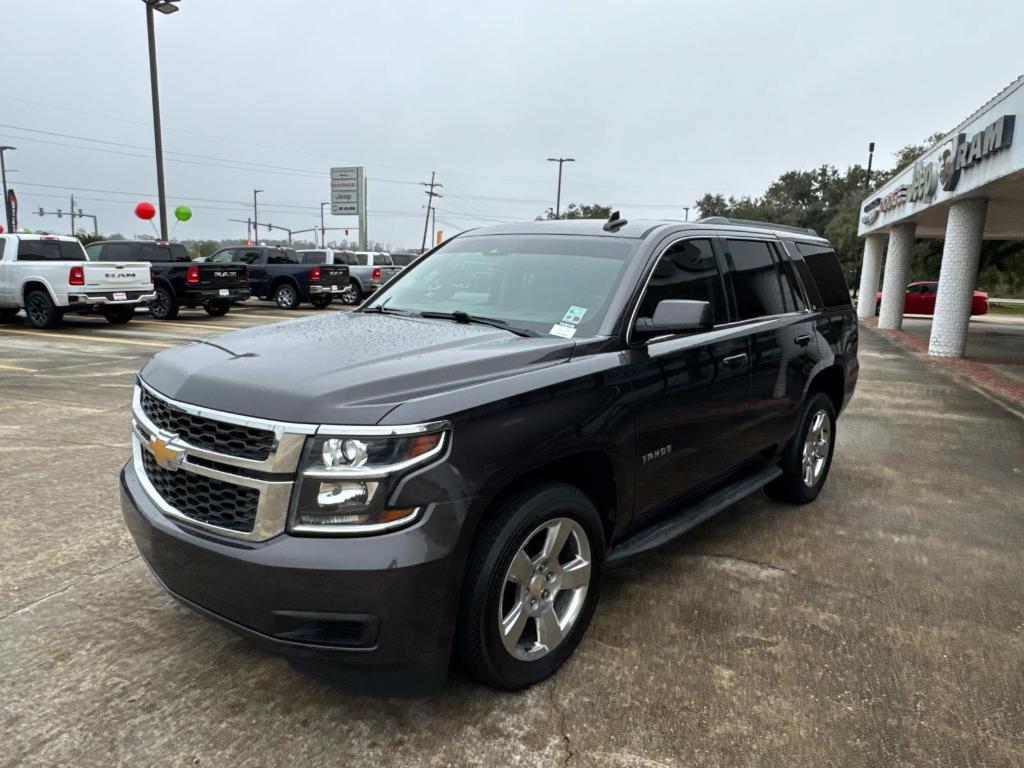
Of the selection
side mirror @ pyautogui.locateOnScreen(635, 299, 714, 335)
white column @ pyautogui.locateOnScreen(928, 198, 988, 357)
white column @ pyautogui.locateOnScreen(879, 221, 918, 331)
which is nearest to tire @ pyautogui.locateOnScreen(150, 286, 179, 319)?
side mirror @ pyautogui.locateOnScreen(635, 299, 714, 335)

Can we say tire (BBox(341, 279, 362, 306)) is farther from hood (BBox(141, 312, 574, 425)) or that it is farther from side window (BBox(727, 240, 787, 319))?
hood (BBox(141, 312, 574, 425))

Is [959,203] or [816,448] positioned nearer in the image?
[816,448]

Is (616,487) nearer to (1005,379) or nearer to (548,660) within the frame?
(548,660)

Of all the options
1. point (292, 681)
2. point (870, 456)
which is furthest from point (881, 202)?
point (292, 681)

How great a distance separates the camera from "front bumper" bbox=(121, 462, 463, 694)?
2.16 m

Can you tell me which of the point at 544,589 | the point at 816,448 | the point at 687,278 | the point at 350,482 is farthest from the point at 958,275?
the point at 350,482

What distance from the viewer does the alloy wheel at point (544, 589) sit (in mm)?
2598

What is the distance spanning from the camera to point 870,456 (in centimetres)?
645

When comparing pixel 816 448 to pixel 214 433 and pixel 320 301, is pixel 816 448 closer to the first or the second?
pixel 214 433

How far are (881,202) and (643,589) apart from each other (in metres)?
23.6

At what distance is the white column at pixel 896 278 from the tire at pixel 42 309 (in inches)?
872

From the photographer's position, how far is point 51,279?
14430 mm

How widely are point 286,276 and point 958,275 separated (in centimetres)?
1762

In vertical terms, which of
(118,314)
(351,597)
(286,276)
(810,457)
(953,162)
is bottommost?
(118,314)
